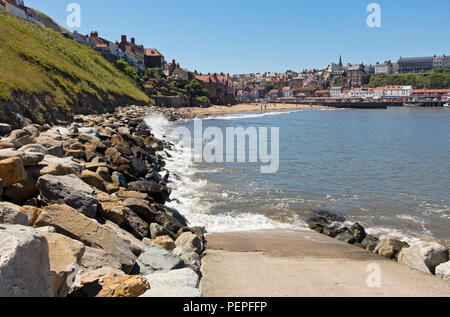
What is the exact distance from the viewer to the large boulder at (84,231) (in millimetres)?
6027

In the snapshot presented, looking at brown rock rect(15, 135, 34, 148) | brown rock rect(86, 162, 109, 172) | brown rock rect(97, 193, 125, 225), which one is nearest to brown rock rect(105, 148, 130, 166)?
brown rock rect(86, 162, 109, 172)

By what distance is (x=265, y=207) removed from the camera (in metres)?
15.7

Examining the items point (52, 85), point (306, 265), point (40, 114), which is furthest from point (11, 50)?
point (306, 265)

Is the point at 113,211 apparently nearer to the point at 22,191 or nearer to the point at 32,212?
the point at 22,191

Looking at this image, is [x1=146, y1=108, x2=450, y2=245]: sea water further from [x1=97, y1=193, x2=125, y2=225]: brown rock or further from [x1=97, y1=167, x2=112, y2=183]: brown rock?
[x1=97, y1=193, x2=125, y2=225]: brown rock

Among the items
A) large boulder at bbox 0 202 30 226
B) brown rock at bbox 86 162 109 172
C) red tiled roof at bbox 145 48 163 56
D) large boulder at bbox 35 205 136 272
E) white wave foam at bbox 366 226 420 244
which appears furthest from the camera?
red tiled roof at bbox 145 48 163 56

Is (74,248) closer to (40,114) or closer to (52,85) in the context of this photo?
(40,114)

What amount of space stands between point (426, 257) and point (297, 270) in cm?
350

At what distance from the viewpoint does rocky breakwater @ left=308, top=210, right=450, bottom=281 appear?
357 inches

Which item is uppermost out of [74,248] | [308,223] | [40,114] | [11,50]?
[11,50]

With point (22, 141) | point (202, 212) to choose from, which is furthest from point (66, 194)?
point (202, 212)

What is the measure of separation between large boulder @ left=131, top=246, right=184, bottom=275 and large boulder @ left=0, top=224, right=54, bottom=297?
7.87 feet

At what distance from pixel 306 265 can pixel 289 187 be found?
1062 cm

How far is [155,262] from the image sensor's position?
6430mm
